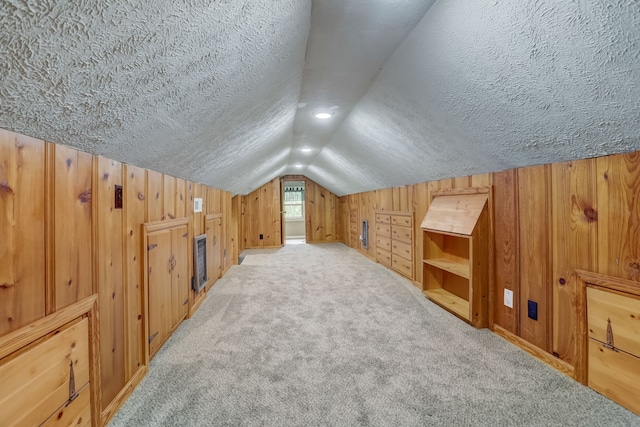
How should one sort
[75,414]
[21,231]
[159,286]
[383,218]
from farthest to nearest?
[383,218] → [159,286] → [75,414] → [21,231]

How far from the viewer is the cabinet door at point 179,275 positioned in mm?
2342

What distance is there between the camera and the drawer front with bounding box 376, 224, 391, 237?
4691 mm

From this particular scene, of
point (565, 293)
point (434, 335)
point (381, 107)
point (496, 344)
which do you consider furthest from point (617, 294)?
point (381, 107)

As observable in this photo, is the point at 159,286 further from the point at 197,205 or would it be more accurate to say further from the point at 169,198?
the point at 197,205

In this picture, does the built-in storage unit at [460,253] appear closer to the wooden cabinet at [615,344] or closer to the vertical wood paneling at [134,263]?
the wooden cabinet at [615,344]

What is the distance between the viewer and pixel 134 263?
171 centimetres

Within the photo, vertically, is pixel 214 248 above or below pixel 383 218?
below

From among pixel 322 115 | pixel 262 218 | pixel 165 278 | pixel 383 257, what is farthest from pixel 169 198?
pixel 262 218

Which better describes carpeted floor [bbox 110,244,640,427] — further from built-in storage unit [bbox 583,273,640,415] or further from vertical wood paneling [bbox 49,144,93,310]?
vertical wood paneling [bbox 49,144,93,310]

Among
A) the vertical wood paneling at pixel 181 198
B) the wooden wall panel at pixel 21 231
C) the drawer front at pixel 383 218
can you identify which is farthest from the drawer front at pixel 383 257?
the wooden wall panel at pixel 21 231

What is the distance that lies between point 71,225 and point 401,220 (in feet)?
12.2

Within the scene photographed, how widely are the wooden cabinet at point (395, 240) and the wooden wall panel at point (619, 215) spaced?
2.30m

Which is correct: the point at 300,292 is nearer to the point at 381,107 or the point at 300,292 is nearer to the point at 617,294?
the point at 381,107

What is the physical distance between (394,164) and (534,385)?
242 centimetres
